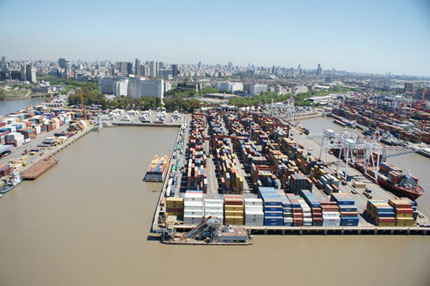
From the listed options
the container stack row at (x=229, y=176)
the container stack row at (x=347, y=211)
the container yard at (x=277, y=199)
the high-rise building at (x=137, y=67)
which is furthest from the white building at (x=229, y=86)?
the container stack row at (x=347, y=211)

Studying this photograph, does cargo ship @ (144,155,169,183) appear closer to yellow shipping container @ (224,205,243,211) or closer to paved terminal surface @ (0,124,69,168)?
yellow shipping container @ (224,205,243,211)

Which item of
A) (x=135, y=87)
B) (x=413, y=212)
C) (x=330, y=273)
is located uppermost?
(x=135, y=87)

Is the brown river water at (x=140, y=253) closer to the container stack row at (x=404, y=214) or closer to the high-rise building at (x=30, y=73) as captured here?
the container stack row at (x=404, y=214)

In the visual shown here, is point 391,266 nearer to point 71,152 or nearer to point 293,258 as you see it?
point 293,258

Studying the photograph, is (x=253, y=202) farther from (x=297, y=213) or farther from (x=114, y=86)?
(x=114, y=86)

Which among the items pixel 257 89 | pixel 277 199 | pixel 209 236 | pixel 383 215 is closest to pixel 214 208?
pixel 209 236

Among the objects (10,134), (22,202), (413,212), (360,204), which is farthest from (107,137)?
(413,212)
